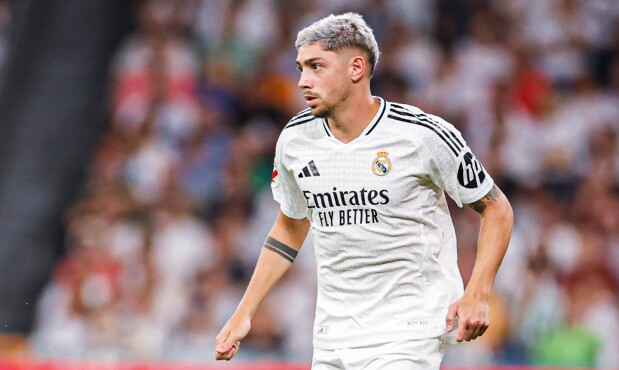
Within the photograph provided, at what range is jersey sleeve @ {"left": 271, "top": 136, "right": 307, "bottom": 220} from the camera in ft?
16.9

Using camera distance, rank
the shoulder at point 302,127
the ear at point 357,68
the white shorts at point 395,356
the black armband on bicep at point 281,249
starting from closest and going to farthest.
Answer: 1. the white shorts at point 395,356
2. the ear at point 357,68
3. the shoulder at point 302,127
4. the black armband on bicep at point 281,249

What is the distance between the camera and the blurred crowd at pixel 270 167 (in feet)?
31.2

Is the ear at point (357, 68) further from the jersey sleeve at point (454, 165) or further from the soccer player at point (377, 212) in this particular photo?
the jersey sleeve at point (454, 165)

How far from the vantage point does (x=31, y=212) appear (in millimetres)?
11555

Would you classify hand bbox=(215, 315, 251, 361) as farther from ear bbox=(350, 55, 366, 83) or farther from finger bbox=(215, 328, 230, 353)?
ear bbox=(350, 55, 366, 83)

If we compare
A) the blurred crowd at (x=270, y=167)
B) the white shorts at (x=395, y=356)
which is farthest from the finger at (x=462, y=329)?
the blurred crowd at (x=270, y=167)

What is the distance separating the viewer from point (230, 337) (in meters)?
4.95

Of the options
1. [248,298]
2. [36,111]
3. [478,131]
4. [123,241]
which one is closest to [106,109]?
[36,111]

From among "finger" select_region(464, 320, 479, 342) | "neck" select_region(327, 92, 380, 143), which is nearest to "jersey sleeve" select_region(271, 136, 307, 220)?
"neck" select_region(327, 92, 380, 143)

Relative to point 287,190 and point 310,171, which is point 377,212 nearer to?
point 310,171

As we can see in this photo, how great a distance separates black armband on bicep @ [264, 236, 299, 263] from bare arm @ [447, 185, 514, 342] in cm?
89

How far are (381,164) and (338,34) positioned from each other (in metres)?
0.56

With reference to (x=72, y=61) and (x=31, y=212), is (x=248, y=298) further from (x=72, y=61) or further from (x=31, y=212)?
(x=72, y=61)

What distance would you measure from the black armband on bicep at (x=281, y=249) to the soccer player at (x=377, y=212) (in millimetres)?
294
